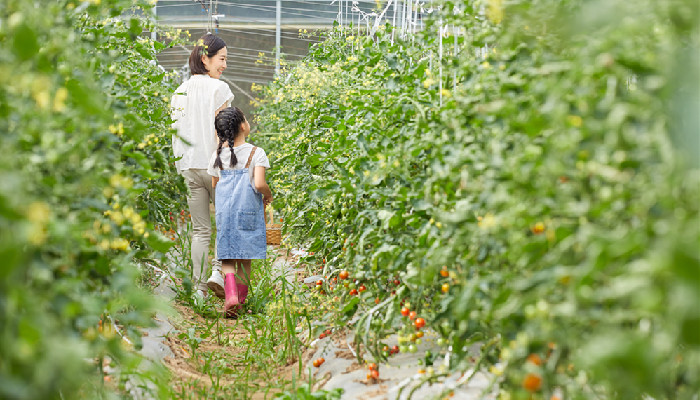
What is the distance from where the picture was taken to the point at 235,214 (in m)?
3.59

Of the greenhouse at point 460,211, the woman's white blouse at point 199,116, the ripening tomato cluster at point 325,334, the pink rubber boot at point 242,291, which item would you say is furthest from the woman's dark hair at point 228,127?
the ripening tomato cluster at point 325,334

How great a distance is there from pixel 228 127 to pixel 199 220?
564 mm

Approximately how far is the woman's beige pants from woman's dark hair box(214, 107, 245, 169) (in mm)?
217

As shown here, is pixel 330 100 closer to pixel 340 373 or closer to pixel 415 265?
pixel 340 373

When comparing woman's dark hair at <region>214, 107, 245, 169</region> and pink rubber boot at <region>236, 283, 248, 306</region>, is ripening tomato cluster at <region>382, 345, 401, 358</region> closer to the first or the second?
pink rubber boot at <region>236, 283, 248, 306</region>

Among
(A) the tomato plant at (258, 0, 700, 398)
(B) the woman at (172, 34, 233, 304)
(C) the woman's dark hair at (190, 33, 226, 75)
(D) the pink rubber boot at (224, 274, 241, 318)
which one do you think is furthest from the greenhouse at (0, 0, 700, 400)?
(C) the woman's dark hair at (190, 33, 226, 75)

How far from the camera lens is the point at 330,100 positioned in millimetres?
3617

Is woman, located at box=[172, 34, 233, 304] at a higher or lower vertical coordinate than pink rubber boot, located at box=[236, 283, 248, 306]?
higher

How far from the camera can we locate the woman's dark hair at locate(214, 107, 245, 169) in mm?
3588

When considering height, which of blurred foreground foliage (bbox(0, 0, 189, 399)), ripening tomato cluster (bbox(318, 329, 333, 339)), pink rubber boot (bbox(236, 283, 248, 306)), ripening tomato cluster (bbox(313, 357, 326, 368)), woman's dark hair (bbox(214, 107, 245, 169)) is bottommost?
pink rubber boot (bbox(236, 283, 248, 306))

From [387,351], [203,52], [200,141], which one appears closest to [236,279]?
[200,141]

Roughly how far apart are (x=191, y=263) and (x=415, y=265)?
7.28 feet

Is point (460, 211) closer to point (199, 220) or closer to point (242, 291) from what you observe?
point (242, 291)

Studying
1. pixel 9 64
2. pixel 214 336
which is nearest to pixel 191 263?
pixel 214 336
